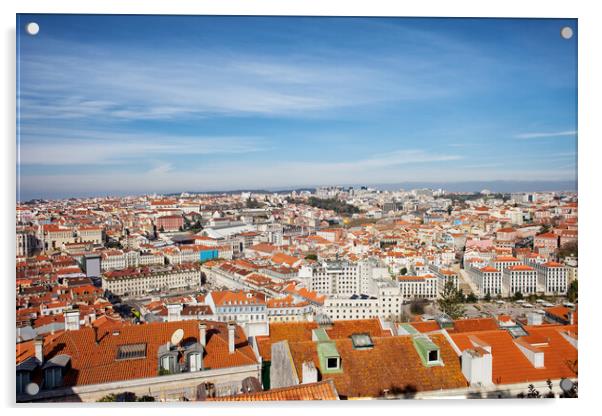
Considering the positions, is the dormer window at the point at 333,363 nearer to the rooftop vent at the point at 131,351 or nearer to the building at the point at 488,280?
the rooftop vent at the point at 131,351

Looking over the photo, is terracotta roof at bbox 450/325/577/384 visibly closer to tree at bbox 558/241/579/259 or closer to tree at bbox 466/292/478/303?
tree at bbox 558/241/579/259

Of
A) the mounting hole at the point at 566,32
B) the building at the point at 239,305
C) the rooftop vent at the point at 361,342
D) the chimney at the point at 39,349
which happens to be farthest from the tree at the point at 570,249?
the chimney at the point at 39,349

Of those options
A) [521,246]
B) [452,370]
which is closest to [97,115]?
[452,370]

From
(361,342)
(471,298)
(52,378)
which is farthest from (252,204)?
(471,298)

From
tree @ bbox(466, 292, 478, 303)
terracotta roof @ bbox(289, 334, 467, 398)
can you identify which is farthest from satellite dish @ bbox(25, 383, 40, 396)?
tree @ bbox(466, 292, 478, 303)

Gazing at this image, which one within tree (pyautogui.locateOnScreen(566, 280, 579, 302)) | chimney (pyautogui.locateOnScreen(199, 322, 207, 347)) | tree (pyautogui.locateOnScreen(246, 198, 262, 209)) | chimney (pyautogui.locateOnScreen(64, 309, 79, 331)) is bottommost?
chimney (pyautogui.locateOnScreen(199, 322, 207, 347))

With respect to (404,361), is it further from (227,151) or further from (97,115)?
(97,115)

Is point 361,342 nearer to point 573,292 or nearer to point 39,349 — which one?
point 573,292
